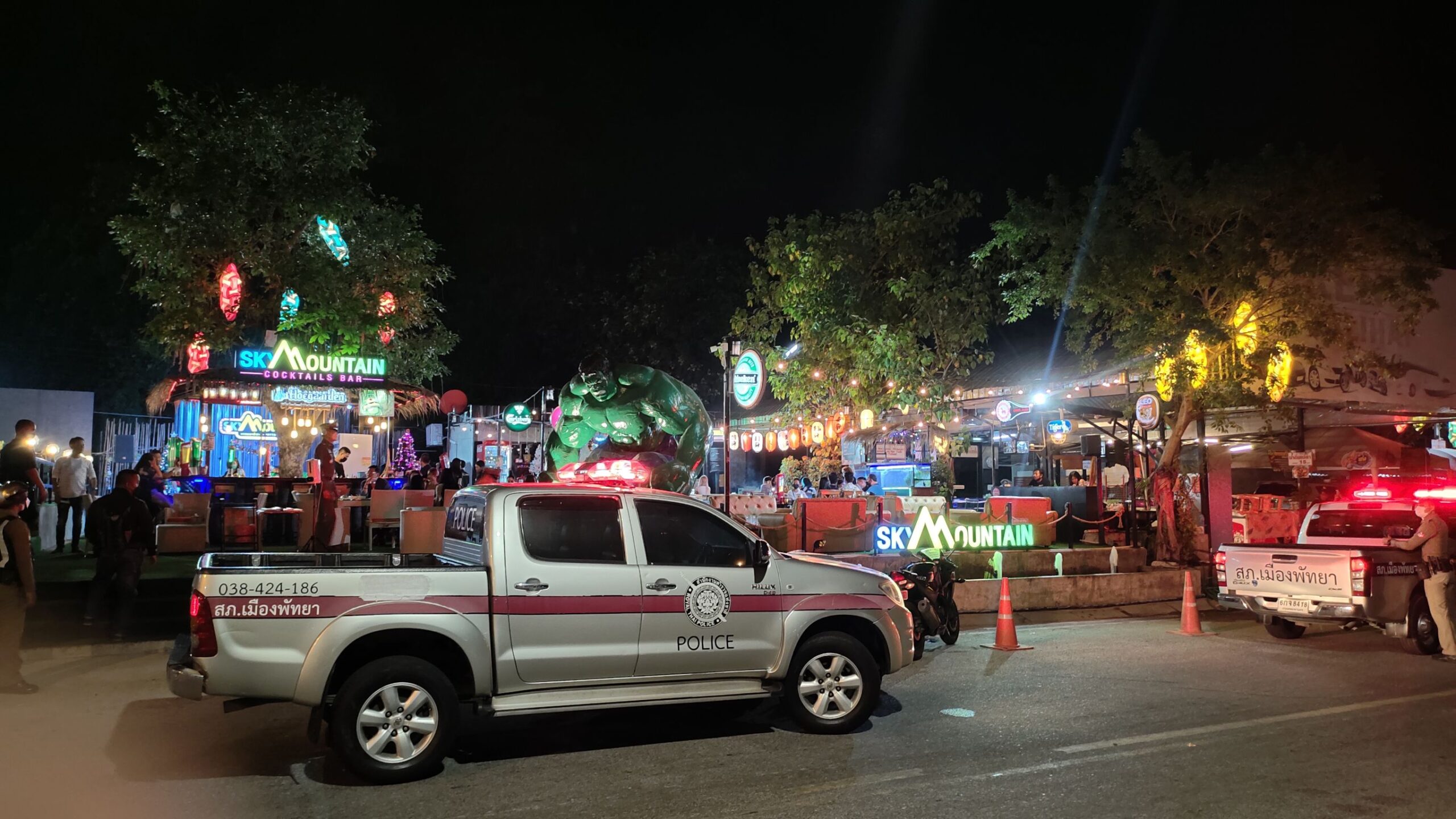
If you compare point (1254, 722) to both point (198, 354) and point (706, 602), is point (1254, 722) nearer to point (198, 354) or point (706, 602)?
point (706, 602)

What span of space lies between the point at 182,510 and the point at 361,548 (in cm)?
283

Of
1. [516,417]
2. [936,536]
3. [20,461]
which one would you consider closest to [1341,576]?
[936,536]

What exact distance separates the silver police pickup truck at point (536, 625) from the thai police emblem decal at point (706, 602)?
1 centimetres

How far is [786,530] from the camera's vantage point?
16016 mm

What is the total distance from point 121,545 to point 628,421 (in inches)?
292

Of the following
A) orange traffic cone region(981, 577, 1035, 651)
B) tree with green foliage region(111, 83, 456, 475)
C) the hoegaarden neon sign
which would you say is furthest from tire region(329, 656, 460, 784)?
tree with green foliage region(111, 83, 456, 475)

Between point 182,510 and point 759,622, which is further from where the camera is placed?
point 182,510

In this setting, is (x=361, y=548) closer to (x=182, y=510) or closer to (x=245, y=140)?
(x=182, y=510)

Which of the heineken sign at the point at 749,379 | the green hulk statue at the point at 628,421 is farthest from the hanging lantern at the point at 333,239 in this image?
the heineken sign at the point at 749,379

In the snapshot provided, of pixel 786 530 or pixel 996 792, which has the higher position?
pixel 786 530

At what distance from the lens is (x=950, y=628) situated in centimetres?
1143

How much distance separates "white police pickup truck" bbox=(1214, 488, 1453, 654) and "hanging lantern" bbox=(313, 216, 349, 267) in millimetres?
16527

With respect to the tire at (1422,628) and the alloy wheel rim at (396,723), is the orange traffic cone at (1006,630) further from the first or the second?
the alloy wheel rim at (396,723)

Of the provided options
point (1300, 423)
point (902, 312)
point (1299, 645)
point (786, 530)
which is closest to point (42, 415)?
point (786, 530)
